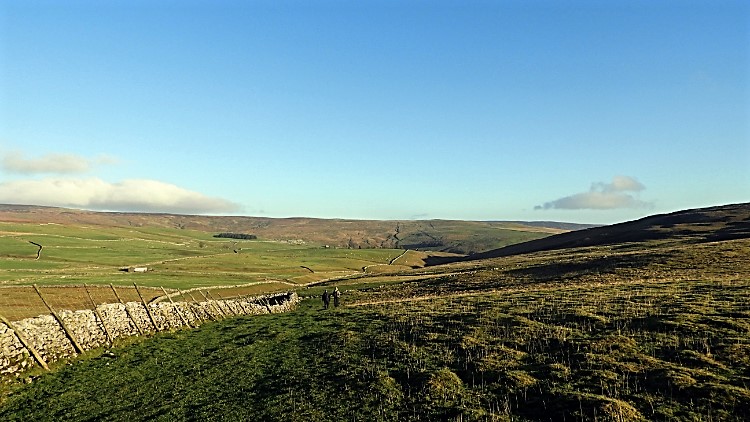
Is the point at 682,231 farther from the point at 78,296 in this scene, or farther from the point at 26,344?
the point at 26,344

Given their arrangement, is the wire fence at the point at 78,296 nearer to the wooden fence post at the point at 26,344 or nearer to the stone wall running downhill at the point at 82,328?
the stone wall running downhill at the point at 82,328

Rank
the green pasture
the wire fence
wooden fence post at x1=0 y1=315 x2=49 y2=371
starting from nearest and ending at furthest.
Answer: wooden fence post at x1=0 y1=315 x2=49 y2=371 < the wire fence < the green pasture

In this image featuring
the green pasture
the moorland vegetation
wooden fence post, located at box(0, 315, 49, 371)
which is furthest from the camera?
the green pasture

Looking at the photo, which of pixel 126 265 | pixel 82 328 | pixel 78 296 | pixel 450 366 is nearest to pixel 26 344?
pixel 82 328

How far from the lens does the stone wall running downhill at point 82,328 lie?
2666 centimetres

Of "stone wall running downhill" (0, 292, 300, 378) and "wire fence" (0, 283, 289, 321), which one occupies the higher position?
"stone wall running downhill" (0, 292, 300, 378)

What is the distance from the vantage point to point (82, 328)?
32.0 m

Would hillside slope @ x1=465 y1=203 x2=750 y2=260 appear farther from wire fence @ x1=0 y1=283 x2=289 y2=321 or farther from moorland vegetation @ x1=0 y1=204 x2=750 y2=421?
wire fence @ x1=0 y1=283 x2=289 y2=321

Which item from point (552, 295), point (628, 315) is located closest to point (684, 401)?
point (628, 315)

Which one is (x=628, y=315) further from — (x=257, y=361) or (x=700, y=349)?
(x=257, y=361)

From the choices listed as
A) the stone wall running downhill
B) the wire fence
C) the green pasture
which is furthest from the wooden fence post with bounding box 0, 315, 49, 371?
the green pasture

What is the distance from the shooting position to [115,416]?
67.2 ft

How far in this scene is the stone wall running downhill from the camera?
1049 inches

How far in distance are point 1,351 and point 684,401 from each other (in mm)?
33185
